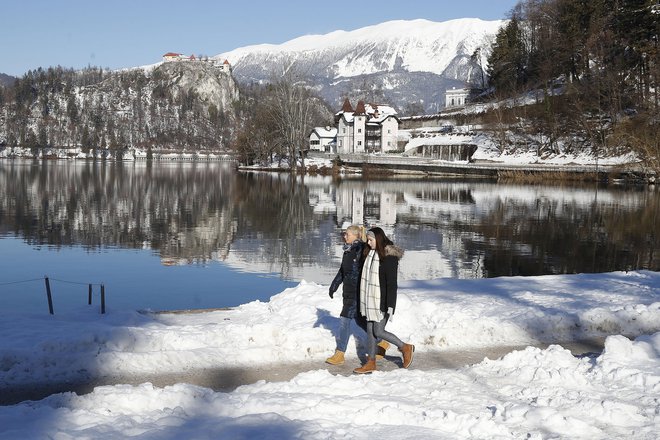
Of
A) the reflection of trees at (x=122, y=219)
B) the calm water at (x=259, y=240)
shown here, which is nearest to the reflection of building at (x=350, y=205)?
the calm water at (x=259, y=240)

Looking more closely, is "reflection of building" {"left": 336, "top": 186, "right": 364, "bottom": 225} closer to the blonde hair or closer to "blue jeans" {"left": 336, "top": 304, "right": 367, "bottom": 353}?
"blue jeans" {"left": 336, "top": 304, "right": 367, "bottom": 353}

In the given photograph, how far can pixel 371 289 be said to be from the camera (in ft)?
31.4

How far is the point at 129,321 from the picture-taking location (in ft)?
38.0

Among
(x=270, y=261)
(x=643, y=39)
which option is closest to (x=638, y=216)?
(x=270, y=261)

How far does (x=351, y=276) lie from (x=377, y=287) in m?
0.53

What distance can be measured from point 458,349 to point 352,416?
398 cm

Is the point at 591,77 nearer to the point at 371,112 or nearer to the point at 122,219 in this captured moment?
the point at 371,112

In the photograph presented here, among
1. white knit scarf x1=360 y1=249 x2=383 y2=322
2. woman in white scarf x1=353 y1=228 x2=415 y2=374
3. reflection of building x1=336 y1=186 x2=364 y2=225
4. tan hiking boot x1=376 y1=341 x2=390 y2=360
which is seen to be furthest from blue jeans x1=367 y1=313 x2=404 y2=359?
reflection of building x1=336 y1=186 x2=364 y2=225

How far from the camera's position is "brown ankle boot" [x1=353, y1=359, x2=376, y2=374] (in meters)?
9.63

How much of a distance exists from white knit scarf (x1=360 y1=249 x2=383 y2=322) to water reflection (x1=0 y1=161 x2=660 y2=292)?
1094cm

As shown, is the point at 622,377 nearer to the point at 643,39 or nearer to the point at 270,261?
the point at 270,261

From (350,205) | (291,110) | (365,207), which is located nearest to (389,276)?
(365,207)

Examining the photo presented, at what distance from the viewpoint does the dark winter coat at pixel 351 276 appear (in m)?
9.81

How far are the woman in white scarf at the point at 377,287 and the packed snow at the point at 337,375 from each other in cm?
62
